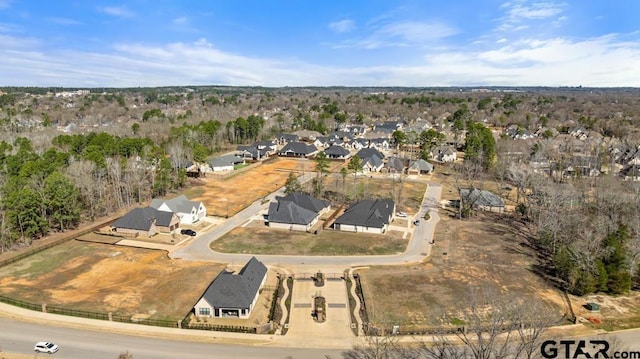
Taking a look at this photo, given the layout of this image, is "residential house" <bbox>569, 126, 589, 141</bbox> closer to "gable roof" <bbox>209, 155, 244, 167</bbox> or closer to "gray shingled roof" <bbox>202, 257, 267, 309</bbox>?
"gable roof" <bbox>209, 155, 244, 167</bbox>

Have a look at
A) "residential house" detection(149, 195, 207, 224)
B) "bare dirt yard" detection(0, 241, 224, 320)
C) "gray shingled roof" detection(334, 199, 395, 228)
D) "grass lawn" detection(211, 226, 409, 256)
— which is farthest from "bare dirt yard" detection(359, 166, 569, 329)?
"residential house" detection(149, 195, 207, 224)

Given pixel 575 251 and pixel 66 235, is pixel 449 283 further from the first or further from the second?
pixel 66 235

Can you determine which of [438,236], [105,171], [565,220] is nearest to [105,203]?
[105,171]

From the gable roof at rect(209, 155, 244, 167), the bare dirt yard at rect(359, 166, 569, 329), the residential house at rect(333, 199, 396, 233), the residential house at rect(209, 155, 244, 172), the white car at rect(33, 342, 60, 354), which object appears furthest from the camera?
the gable roof at rect(209, 155, 244, 167)

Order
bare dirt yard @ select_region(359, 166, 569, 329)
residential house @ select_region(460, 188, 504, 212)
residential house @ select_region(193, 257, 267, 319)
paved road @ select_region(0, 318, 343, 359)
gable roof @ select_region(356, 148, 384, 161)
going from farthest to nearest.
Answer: gable roof @ select_region(356, 148, 384, 161) < residential house @ select_region(460, 188, 504, 212) < bare dirt yard @ select_region(359, 166, 569, 329) < residential house @ select_region(193, 257, 267, 319) < paved road @ select_region(0, 318, 343, 359)

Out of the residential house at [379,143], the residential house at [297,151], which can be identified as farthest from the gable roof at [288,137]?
the residential house at [379,143]
